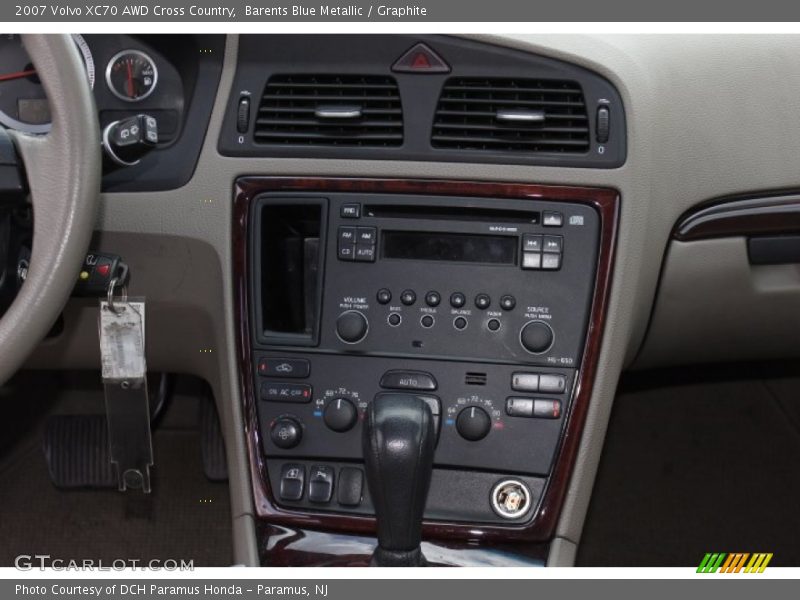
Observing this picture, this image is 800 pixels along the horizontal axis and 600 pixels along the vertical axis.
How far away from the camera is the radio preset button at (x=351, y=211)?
1445 mm

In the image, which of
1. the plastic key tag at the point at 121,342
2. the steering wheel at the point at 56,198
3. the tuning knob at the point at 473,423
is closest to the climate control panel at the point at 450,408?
the tuning knob at the point at 473,423

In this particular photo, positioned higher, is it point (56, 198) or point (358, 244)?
point (56, 198)

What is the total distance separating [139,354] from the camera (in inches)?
52.7

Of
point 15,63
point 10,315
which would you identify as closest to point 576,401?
point 10,315

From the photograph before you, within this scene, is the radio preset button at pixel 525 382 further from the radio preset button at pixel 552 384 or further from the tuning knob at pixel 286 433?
the tuning knob at pixel 286 433

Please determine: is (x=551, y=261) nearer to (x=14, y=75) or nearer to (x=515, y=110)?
(x=515, y=110)

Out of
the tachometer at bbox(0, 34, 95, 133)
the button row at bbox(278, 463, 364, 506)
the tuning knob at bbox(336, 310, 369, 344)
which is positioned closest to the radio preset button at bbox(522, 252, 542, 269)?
the tuning knob at bbox(336, 310, 369, 344)

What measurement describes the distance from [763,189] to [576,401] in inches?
16.6

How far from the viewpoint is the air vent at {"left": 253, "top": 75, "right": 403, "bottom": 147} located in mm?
1426

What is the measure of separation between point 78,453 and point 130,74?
2.87 feet

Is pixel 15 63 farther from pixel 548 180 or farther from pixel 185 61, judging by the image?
pixel 548 180

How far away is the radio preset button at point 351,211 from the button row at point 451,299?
0.11m

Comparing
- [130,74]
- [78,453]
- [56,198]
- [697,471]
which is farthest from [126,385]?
[697,471]

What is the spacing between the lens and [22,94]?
150 cm
